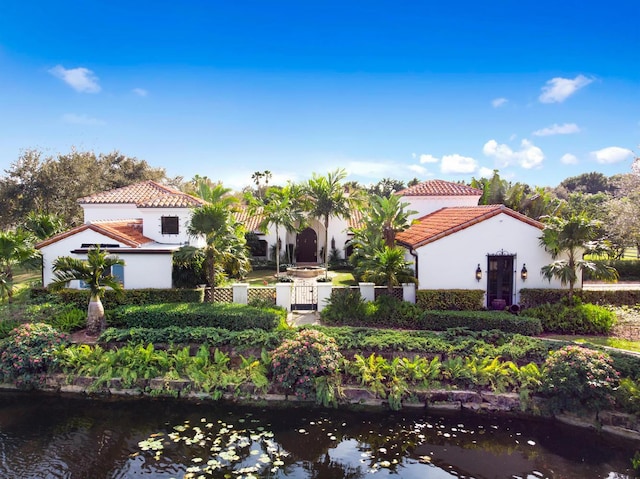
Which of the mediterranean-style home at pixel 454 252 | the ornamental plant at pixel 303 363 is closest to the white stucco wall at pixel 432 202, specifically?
the mediterranean-style home at pixel 454 252

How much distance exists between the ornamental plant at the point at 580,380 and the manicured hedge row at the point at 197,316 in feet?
29.7

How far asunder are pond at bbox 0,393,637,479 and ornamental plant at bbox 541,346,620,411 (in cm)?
74

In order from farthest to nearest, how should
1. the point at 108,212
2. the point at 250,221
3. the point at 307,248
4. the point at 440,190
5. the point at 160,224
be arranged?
the point at 250,221 < the point at 307,248 < the point at 440,190 < the point at 108,212 < the point at 160,224

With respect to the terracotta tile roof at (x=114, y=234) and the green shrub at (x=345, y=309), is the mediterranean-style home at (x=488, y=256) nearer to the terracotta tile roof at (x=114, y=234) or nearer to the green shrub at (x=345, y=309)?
the green shrub at (x=345, y=309)

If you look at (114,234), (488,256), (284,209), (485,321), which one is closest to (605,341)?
(485,321)

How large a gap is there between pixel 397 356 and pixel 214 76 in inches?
645

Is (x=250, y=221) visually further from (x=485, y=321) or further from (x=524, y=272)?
(x=485, y=321)

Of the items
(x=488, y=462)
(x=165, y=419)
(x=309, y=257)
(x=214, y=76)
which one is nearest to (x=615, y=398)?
(x=488, y=462)

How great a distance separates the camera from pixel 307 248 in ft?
113

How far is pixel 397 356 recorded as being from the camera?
45.0ft

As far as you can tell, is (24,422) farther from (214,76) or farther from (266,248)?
(266,248)

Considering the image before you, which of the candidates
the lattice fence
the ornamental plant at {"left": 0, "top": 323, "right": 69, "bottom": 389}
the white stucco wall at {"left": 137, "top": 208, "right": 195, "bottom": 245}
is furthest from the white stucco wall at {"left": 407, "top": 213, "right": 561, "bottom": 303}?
the ornamental plant at {"left": 0, "top": 323, "right": 69, "bottom": 389}

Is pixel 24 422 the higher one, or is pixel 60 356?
pixel 60 356

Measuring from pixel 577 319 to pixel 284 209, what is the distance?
16.9 meters
